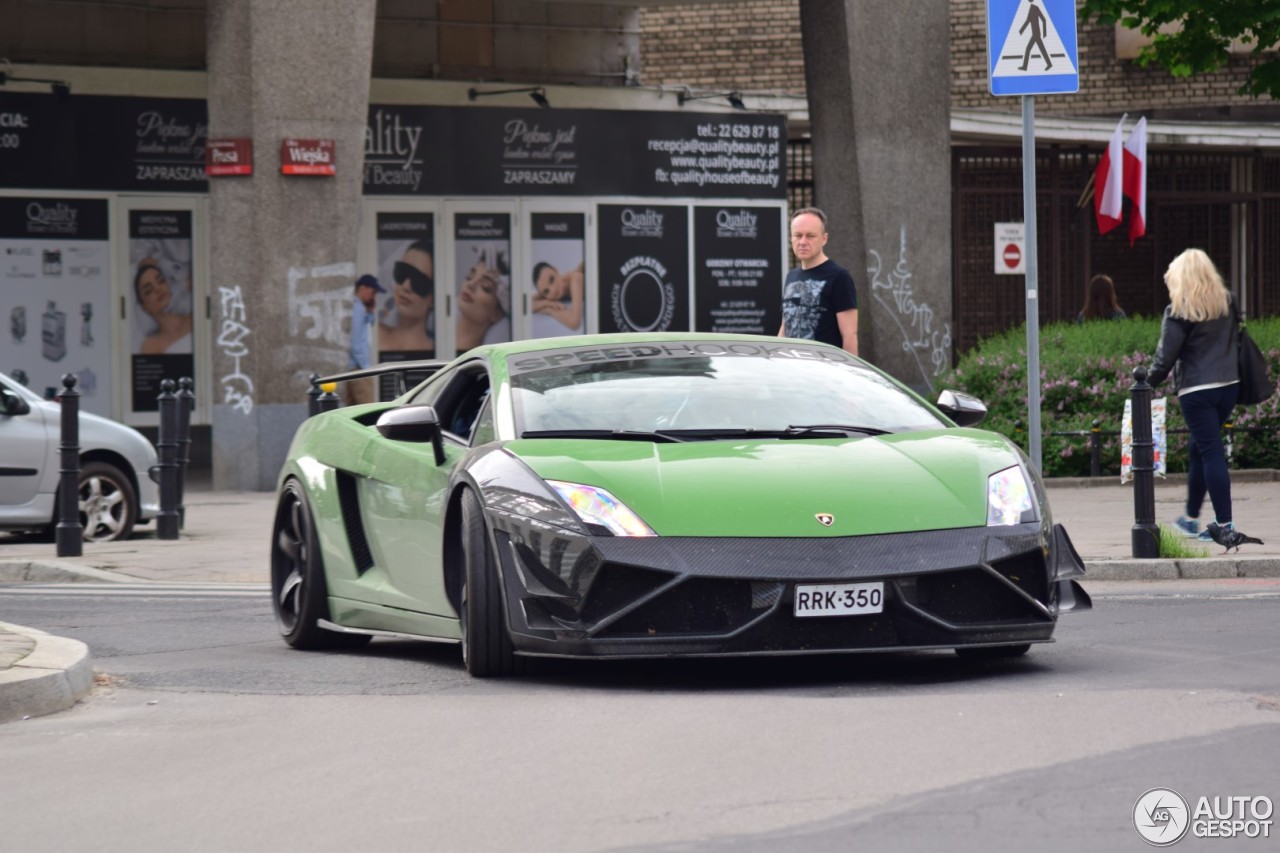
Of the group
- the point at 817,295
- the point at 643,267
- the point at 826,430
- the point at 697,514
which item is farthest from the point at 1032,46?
the point at 643,267

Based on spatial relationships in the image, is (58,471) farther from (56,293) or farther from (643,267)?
(643,267)

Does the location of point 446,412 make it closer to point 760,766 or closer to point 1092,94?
point 760,766

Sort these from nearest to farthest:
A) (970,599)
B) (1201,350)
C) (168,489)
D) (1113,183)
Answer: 1. (970,599)
2. (1201,350)
3. (168,489)
4. (1113,183)

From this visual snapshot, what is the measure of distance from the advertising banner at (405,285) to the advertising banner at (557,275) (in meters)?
1.21

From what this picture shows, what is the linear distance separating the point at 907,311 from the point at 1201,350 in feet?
37.4

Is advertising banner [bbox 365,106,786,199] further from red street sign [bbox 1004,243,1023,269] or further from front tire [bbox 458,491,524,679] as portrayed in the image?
front tire [bbox 458,491,524,679]

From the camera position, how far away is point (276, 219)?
19.7 m

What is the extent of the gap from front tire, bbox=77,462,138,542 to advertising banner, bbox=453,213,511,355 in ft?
31.6

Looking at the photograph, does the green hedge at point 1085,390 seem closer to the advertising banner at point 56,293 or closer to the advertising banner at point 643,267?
the advertising banner at point 643,267

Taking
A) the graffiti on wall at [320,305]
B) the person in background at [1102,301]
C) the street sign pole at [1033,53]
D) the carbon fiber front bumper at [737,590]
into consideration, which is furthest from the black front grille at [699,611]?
the person in background at [1102,301]

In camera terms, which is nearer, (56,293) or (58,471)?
(58,471)

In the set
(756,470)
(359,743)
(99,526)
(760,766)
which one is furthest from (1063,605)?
(99,526)

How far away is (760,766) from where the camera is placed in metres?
5.60

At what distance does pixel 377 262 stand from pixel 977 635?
1852 cm
